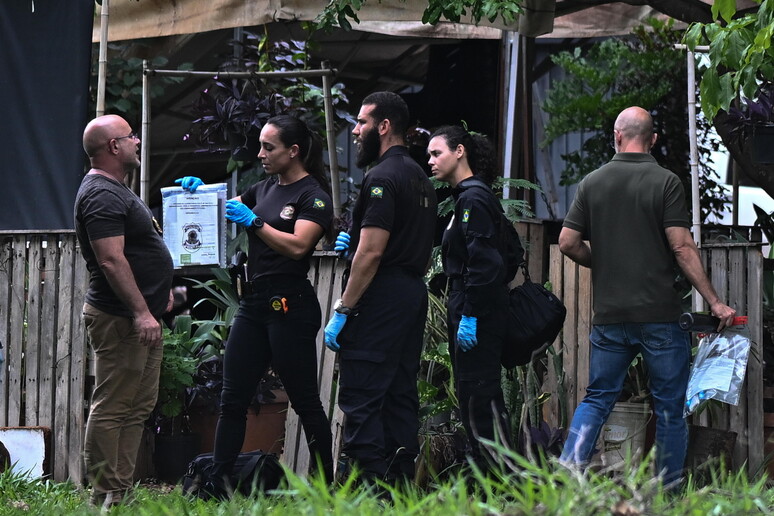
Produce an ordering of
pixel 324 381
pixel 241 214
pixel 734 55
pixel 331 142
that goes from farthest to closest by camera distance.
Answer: pixel 331 142 → pixel 324 381 → pixel 241 214 → pixel 734 55

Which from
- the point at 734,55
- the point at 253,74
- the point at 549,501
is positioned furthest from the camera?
the point at 253,74

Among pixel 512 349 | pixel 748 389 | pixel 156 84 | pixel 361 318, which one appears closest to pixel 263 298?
pixel 361 318

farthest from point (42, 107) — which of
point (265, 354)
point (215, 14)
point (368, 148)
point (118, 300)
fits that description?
point (368, 148)

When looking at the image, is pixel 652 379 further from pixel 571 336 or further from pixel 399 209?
pixel 399 209

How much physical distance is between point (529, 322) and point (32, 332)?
2758mm

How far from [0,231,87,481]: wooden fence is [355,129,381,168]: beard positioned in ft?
6.52

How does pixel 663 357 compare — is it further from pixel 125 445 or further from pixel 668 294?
pixel 125 445

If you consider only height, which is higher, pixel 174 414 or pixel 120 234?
pixel 120 234

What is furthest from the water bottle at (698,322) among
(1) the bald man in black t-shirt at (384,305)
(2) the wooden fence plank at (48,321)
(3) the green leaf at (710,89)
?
(2) the wooden fence plank at (48,321)

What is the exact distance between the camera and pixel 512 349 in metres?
4.95

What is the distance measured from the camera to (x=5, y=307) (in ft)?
20.1

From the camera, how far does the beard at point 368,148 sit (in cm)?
480

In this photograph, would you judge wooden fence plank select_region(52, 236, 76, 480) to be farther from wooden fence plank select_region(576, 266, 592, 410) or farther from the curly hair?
wooden fence plank select_region(576, 266, 592, 410)

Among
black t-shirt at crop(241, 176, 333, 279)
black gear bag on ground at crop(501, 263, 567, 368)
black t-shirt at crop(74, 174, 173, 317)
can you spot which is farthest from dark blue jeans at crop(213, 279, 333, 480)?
black gear bag on ground at crop(501, 263, 567, 368)
